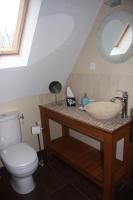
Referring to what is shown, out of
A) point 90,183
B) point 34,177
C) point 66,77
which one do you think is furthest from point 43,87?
point 90,183

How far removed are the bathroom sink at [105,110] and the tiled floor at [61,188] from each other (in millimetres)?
873

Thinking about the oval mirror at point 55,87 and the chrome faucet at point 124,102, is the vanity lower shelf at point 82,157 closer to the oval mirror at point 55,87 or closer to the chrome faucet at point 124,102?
the chrome faucet at point 124,102

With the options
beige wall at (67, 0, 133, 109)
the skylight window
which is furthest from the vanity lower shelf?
the skylight window

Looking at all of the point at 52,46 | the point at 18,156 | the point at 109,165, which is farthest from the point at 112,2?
the point at 18,156

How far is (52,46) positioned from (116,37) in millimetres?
720

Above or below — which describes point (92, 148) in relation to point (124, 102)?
below

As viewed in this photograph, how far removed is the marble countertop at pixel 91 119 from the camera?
1581 mm

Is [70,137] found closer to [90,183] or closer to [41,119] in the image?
[41,119]

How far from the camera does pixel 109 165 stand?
1582 mm

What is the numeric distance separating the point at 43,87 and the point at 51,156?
1.07 m

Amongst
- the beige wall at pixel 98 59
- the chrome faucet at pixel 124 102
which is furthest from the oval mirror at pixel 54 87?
the chrome faucet at pixel 124 102

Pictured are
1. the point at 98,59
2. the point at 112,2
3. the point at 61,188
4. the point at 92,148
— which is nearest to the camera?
the point at 112,2

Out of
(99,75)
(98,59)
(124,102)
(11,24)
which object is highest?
(11,24)

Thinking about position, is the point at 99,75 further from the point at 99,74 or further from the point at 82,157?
the point at 82,157
